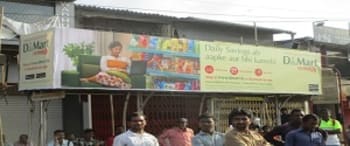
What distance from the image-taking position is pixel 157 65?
42.7ft

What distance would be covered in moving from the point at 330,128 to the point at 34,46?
596 cm

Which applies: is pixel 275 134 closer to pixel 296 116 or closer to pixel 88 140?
pixel 296 116

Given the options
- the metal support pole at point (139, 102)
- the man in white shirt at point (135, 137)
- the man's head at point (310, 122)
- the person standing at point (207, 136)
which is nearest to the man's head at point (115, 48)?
the metal support pole at point (139, 102)

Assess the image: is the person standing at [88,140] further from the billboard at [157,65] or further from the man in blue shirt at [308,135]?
the man in blue shirt at [308,135]

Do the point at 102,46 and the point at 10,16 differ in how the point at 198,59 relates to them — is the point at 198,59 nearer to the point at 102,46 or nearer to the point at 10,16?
the point at 102,46

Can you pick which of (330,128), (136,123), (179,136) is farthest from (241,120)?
(330,128)

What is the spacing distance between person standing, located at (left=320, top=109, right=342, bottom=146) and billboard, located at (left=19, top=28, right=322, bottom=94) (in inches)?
109

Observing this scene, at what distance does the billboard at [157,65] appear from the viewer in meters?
11.8


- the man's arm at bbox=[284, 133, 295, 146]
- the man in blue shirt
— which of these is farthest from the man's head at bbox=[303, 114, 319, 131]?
the man's arm at bbox=[284, 133, 295, 146]

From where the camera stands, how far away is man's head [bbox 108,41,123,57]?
12359mm

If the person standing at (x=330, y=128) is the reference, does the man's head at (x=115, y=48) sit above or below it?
above

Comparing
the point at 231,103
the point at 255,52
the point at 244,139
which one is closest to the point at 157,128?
the point at 231,103

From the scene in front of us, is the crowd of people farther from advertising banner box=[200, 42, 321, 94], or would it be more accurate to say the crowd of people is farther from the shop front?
advertising banner box=[200, 42, 321, 94]

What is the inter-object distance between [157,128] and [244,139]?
31.5 feet
